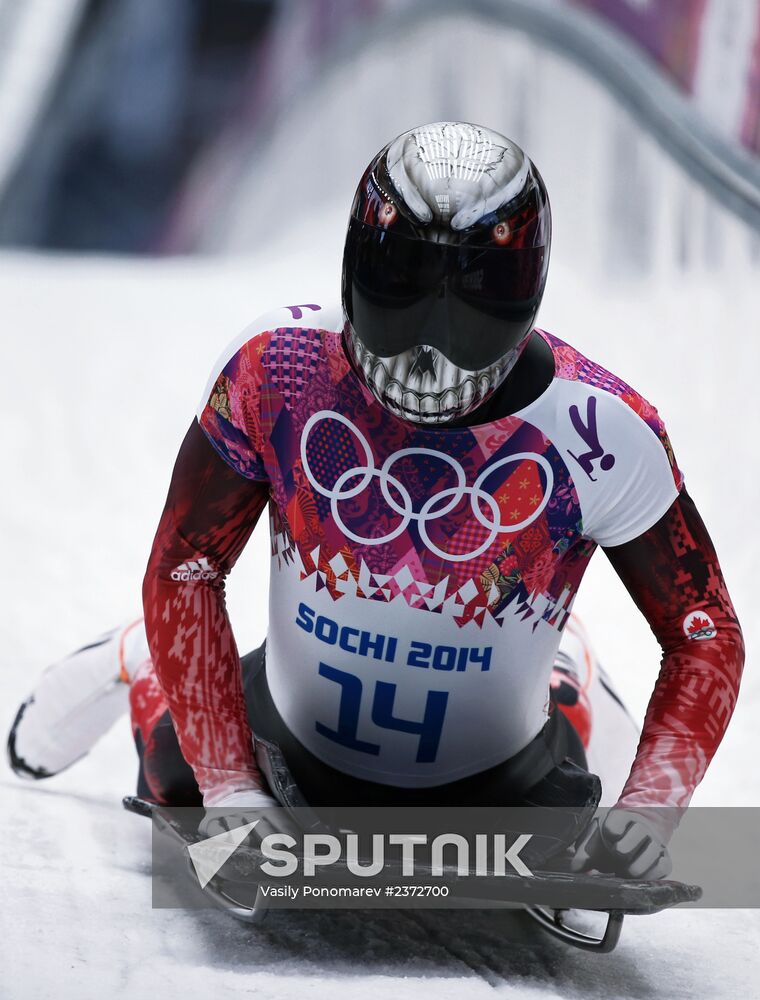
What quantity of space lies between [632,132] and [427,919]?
16.9 ft

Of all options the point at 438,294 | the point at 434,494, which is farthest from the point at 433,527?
the point at 438,294

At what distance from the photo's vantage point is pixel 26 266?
284 inches

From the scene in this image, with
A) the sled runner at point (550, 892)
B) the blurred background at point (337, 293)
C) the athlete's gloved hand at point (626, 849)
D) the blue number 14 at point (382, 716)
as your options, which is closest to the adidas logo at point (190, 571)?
the blue number 14 at point (382, 716)

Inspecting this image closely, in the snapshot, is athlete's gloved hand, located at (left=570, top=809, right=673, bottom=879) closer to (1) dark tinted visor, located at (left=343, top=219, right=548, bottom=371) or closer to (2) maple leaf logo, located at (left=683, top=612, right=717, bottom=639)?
(2) maple leaf logo, located at (left=683, top=612, right=717, bottom=639)

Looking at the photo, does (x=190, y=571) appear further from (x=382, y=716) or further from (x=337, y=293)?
(x=337, y=293)

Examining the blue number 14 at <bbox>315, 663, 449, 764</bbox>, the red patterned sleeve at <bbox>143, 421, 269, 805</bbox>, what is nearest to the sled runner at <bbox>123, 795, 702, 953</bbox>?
the red patterned sleeve at <bbox>143, 421, 269, 805</bbox>

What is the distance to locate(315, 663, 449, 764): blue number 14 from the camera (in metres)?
1.92

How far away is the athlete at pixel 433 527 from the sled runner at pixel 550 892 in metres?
0.08

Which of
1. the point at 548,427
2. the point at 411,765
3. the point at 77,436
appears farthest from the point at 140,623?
the point at 77,436

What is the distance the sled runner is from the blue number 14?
0.25 metres

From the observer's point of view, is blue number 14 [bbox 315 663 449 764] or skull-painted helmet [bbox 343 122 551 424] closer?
skull-painted helmet [bbox 343 122 551 424]

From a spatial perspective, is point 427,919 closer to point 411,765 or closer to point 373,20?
point 411,765

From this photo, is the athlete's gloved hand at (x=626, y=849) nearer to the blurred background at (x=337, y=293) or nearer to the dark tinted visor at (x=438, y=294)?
the blurred background at (x=337, y=293)

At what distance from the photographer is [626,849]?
5.72 feet
